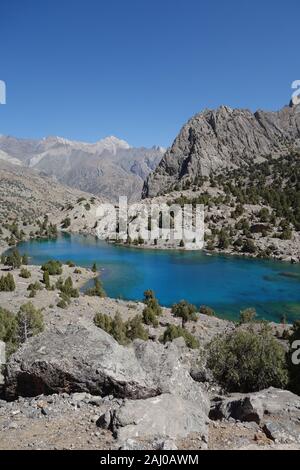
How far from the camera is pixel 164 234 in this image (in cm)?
10794

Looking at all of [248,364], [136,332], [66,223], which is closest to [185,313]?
[136,332]

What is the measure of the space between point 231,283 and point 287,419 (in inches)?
2144

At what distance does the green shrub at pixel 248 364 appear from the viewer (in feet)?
62.0

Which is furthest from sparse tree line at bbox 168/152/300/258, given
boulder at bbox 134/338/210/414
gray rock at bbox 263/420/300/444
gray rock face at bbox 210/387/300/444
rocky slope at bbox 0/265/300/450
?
gray rock at bbox 263/420/300/444

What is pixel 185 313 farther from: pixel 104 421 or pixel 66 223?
pixel 66 223

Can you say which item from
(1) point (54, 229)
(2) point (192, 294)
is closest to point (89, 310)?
(2) point (192, 294)

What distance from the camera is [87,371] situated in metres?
12.6

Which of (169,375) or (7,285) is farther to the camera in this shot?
(7,285)

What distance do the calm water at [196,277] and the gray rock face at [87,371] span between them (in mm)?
35182

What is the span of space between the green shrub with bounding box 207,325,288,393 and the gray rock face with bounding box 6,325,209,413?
620 cm

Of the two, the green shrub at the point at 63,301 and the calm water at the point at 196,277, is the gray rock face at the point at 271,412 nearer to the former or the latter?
the green shrub at the point at 63,301

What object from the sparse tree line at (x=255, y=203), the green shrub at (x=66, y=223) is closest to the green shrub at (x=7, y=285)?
the sparse tree line at (x=255, y=203)

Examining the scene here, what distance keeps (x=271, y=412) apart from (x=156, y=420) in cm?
408
